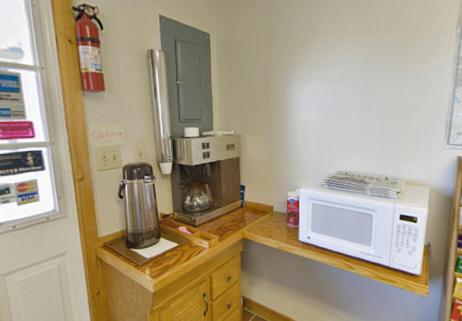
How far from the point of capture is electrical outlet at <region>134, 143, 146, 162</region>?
4.79 feet

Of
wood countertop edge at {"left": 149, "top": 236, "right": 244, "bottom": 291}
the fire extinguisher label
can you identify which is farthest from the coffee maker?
the fire extinguisher label

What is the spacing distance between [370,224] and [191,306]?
948 mm

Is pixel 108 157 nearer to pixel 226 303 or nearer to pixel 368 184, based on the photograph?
pixel 226 303

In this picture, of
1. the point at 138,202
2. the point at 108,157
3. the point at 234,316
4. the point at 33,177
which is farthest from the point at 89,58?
the point at 234,316

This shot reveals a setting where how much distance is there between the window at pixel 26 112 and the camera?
103cm

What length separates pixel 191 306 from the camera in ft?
4.17

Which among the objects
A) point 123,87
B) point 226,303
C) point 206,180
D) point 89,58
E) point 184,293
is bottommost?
point 226,303

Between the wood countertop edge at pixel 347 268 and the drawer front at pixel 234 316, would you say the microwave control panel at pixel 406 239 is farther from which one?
the drawer front at pixel 234 316

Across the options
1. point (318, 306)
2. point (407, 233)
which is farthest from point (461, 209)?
point (318, 306)

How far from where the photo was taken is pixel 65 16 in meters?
1.13

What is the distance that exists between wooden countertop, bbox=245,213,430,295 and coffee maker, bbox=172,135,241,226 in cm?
31

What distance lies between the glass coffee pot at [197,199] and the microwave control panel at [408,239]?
109 cm

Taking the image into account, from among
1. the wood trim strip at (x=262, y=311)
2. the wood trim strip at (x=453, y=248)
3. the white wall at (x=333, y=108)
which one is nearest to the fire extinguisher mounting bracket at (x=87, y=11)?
the white wall at (x=333, y=108)

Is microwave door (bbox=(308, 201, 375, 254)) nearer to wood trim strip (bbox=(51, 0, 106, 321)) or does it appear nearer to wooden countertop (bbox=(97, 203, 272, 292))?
wooden countertop (bbox=(97, 203, 272, 292))
